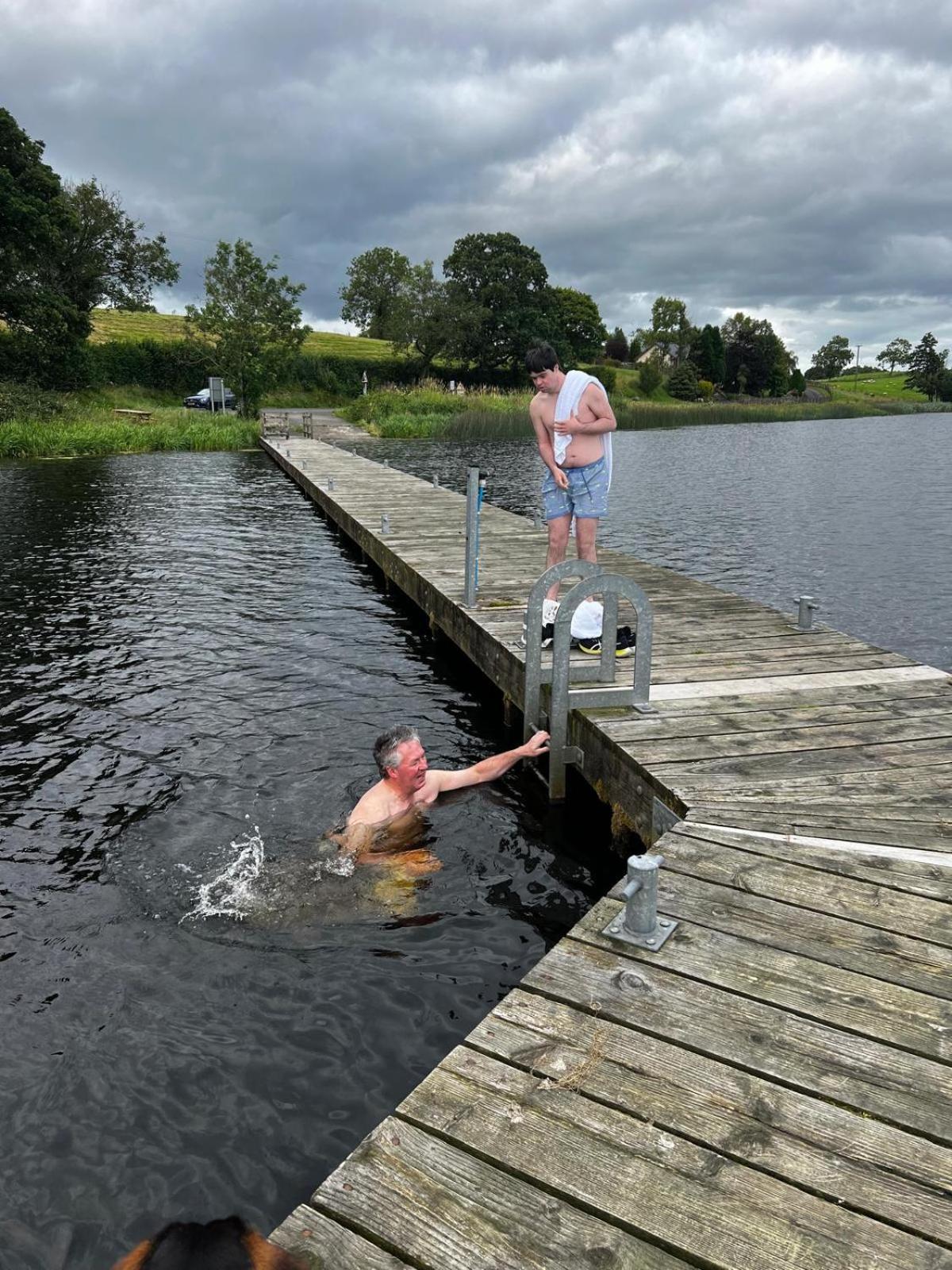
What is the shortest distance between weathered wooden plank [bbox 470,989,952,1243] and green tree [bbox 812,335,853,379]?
559 ft

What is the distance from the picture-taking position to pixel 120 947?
4.17 m

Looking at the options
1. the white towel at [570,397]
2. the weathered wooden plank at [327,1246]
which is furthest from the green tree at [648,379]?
the weathered wooden plank at [327,1246]

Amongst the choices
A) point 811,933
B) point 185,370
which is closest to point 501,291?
point 185,370

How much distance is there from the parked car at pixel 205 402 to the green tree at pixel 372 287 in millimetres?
47158

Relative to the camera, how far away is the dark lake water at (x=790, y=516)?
12820mm

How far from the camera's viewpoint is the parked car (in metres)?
45.0

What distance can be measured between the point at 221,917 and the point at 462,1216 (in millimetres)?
2672

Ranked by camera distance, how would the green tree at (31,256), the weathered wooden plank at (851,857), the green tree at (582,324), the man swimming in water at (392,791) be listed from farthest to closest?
the green tree at (582,324) → the green tree at (31,256) → the man swimming in water at (392,791) → the weathered wooden plank at (851,857)

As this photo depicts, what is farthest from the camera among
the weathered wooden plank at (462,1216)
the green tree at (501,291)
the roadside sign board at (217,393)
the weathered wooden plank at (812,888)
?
the green tree at (501,291)

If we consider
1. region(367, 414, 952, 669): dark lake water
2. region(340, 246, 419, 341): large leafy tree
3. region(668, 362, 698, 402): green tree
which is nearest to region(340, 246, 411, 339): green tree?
region(340, 246, 419, 341): large leafy tree

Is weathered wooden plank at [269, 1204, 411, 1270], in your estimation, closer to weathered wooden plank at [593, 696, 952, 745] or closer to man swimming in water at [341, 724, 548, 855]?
man swimming in water at [341, 724, 548, 855]

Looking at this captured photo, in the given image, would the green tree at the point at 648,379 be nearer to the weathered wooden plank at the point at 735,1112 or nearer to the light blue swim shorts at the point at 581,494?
the light blue swim shorts at the point at 581,494

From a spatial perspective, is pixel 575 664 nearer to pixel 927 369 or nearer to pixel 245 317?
pixel 245 317

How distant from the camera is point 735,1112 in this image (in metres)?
2.36
